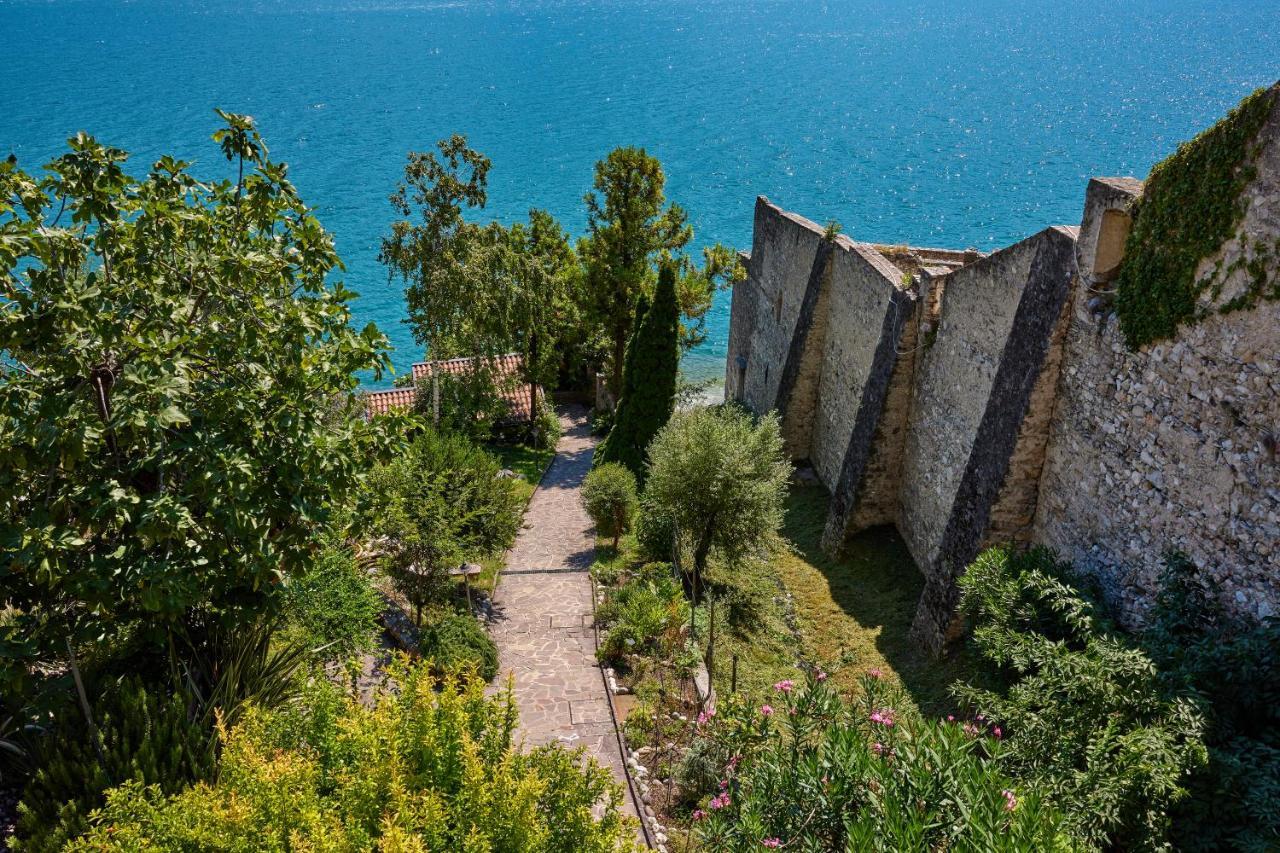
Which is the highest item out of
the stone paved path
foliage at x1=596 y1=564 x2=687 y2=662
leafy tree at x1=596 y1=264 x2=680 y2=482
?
leafy tree at x1=596 y1=264 x2=680 y2=482

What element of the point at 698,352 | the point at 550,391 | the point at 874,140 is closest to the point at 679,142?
the point at 874,140

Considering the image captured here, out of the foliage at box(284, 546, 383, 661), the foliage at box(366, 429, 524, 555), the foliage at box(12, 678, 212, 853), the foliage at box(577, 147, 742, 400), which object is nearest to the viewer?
the foliage at box(12, 678, 212, 853)

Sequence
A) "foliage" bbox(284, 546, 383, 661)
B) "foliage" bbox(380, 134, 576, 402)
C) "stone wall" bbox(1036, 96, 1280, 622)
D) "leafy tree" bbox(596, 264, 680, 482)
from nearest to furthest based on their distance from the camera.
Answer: "stone wall" bbox(1036, 96, 1280, 622)
"foliage" bbox(284, 546, 383, 661)
"leafy tree" bbox(596, 264, 680, 482)
"foliage" bbox(380, 134, 576, 402)

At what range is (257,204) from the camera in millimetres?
9539

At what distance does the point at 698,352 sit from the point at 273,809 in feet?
157

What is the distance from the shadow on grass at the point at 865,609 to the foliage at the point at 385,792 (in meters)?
6.44

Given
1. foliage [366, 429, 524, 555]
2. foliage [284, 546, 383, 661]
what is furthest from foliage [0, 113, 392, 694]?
foliage [366, 429, 524, 555]

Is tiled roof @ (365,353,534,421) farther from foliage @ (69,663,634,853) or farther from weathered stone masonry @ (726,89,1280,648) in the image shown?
foliage @ (69,663,634,853)

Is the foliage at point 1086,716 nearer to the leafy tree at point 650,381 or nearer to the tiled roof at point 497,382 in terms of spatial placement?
the leafy tree at point 650,381

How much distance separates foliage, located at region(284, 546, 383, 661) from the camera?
38.7 feet

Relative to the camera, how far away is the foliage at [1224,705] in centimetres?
783

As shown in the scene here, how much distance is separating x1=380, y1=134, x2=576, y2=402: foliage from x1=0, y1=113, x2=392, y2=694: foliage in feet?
56.0

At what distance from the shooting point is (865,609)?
16438 mm

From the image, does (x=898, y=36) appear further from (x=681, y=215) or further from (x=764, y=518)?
(x=764, y=518)
